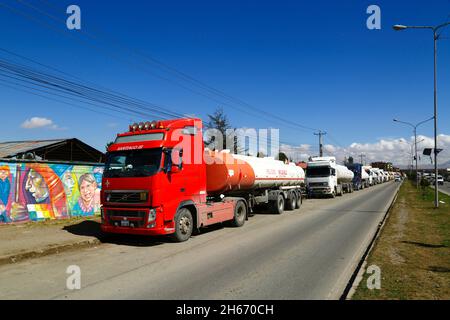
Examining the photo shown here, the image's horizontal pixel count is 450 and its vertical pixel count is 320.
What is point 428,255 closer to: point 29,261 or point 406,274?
point 406,274

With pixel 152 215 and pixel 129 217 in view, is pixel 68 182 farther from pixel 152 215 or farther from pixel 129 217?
pixel 152 215

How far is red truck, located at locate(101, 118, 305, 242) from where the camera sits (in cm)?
1019

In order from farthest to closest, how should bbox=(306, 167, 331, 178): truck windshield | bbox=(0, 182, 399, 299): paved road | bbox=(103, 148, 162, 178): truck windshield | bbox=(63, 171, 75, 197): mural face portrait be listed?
1. bbox=(306, 167, 331, 178): truck windshield
2. bbox=(63, 171, 75, 197): mural face portrait
3. bbox=(103, 148, 162, 178): truck windshield
4. bbox=(0, 182, 399, 299): paved road

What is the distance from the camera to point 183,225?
1105 cm

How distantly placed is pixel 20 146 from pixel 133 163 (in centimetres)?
1317

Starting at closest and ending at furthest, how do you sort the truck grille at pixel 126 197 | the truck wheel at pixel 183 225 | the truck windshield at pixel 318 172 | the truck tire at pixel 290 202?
1. the truck grille at pixel 126 197
2. the truck wheel at pixel 183 225
3. the truck tire at pixel 290 202
4. the truck windshield at pixel 318 172

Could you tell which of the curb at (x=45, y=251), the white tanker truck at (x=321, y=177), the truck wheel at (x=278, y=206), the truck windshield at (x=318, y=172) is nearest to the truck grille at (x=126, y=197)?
the curb at (x=45, y=251)

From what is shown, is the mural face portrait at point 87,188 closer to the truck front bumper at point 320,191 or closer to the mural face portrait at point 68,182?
the mural face portrait at point 68,182

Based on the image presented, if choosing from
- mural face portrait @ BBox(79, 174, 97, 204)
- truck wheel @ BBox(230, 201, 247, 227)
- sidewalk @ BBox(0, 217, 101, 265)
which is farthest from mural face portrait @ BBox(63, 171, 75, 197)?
truck wheel @ BBox(230, 201, 247, 227)

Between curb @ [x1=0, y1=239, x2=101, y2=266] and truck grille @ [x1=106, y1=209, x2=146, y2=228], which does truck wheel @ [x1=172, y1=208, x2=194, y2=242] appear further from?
curb @ [x1=0, y1=239, x2=101, y2=266]

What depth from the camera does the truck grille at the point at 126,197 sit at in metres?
10.2

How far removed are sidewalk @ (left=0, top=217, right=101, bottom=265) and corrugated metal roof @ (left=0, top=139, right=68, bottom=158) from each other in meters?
5.96

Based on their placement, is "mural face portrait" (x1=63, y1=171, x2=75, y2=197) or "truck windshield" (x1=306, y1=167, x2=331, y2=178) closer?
"mural face portrait" (x1=63, y1=171, x2=75, y2=197)
